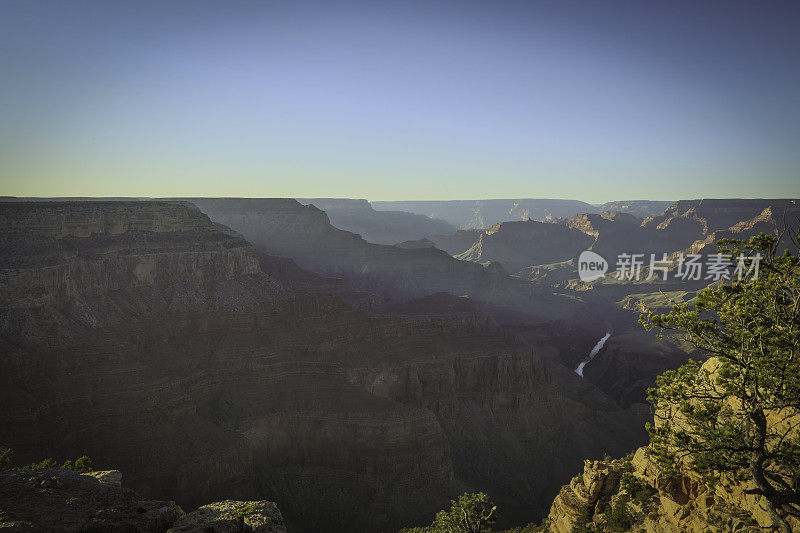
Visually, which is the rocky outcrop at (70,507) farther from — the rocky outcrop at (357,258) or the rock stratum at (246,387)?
the rocky outcrop at (357,258)

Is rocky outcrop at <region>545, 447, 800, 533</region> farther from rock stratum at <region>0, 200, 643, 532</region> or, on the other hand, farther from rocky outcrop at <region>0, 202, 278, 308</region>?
rocky outcrop at <region>0, 202, 278, 308</region>

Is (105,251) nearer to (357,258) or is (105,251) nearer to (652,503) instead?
(652,503)

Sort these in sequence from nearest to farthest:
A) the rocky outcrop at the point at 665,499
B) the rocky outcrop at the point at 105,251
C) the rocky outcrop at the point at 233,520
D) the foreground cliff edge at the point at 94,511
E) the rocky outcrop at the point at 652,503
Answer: the foreground cliff edge at the point at 94,511 → the rocky outcrop at the point at 233,520 → the rocky outcrop at the point at 665,499 → the rocky outcrop at the point at 652,503 → the rocky outcrop at the point at 105,251

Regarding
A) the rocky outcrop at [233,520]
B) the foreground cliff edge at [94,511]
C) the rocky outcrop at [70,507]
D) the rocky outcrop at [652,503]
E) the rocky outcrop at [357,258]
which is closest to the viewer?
the rocky outcrop at [70,507]

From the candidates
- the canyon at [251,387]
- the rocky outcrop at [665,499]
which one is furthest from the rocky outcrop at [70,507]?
the canyon at [251,387]

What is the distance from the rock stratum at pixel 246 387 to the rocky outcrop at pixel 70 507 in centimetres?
3143

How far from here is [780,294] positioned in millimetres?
16484

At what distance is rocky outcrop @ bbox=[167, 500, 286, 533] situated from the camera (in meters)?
14.9

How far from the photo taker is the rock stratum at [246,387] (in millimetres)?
47188

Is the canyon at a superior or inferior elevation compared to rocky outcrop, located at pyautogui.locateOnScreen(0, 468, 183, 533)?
inferior

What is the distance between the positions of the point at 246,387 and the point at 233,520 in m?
44.9

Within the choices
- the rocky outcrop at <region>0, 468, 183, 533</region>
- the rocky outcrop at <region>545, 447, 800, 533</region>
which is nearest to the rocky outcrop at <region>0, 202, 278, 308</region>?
the rocky outcrop at <region>0, 468, 183, 533</region>

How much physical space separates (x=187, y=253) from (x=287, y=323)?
16.5 metres

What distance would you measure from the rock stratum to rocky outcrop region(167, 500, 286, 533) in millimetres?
32490
